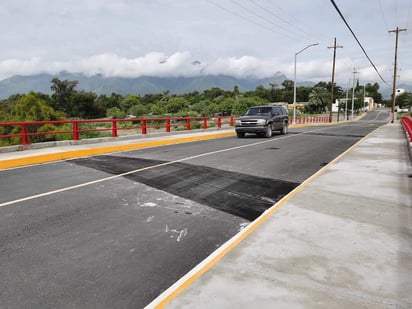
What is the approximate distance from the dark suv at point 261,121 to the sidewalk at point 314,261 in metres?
14.2

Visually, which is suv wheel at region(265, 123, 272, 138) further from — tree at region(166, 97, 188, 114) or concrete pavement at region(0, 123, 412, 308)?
tree at region(166, 97, 188, 114)

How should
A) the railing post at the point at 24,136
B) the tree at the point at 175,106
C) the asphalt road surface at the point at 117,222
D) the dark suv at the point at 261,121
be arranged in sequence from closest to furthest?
the asphalt road surface at the point at 117,222 → the railing post at the point at 24,136 → the dark suv at the point at 261,121 → the tree at the point at 175,106

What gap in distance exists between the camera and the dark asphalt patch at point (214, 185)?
6.33m

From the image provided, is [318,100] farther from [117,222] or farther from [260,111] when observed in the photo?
[117,222]

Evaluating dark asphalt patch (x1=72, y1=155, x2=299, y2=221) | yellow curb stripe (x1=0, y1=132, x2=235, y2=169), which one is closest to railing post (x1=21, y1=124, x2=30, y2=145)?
yellow curb stripe (x1=0, y1=132, x2=235, y2=169)

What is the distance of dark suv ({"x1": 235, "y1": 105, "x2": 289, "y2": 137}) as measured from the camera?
20.6m

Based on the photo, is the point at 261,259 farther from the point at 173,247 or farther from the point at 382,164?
the point at 382,164

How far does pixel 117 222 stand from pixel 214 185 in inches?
116

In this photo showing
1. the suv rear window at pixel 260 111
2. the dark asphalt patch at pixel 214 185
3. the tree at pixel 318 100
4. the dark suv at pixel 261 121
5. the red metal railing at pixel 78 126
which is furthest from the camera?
the tree at pixel 318 100

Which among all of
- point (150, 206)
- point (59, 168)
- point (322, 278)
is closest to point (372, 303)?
point (322, 278)

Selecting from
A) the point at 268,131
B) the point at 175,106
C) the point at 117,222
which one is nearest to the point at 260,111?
the point at 268,131

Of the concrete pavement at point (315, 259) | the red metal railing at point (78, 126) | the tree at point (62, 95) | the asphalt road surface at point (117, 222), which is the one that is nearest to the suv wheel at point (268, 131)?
the red metal railing at point (78, 126)

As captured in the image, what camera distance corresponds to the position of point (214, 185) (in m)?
7.79

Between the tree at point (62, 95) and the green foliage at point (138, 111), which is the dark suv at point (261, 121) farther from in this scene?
the green foliage at point (138, 111)
